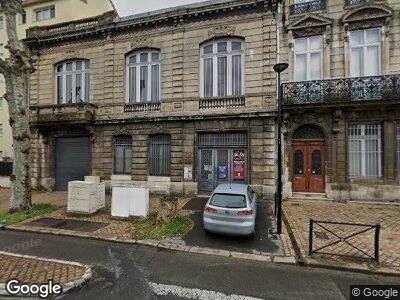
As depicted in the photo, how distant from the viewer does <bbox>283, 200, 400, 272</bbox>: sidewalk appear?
583 centimetres

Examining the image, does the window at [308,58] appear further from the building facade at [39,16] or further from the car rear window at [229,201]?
the building facade at [39,16]

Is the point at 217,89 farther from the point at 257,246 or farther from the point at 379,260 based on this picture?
the point at 379,260

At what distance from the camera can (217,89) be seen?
44.3 ft

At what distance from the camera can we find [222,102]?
13.2m

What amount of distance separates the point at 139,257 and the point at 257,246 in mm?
2932

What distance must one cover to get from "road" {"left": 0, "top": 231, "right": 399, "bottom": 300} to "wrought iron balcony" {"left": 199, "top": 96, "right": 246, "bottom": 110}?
8284 mm

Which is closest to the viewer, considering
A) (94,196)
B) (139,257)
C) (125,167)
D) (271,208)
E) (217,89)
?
(139,257)

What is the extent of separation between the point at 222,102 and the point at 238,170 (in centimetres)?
344

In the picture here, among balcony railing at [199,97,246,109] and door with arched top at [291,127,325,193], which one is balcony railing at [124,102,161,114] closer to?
balcony railing at [199,97,246,109]

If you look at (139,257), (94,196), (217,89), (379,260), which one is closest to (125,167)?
(94,196)

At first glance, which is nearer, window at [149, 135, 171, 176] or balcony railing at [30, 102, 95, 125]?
window at [149, 135, 171, 176]

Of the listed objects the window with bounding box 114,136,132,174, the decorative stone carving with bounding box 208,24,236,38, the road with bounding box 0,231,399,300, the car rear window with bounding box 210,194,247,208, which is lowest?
the road with bounding box 0,231,399,300

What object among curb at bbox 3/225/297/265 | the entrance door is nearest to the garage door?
curb at bbox 3/225/297/265

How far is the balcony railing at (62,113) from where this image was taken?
14.4 meters
